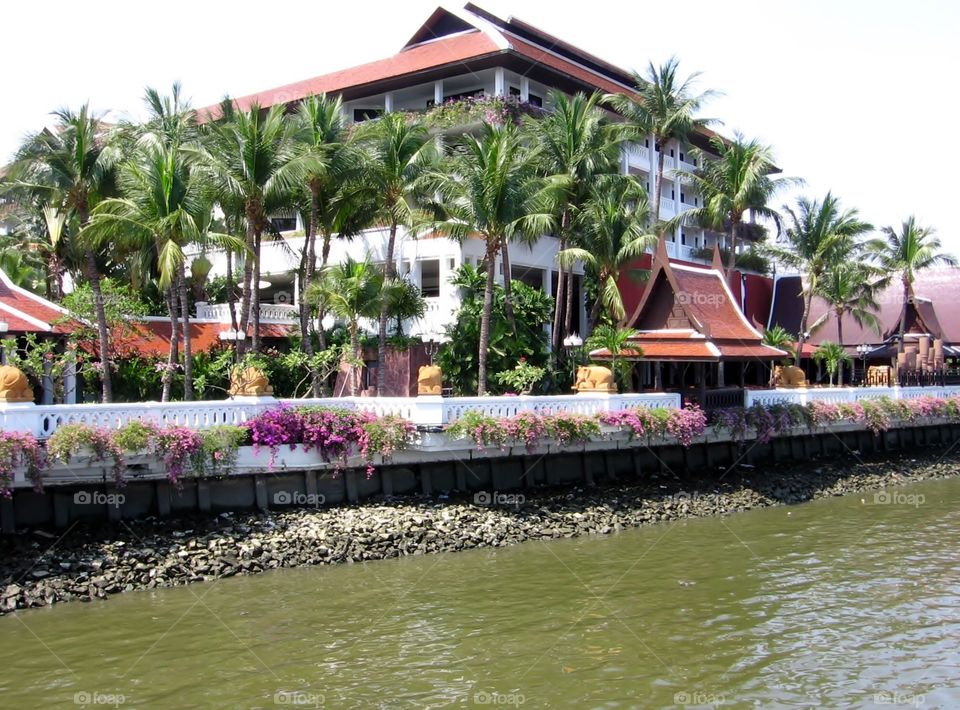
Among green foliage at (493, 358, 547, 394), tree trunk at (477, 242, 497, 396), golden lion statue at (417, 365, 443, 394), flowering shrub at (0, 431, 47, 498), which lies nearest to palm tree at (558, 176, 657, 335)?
green foliage at (493, 358, 547, 394)

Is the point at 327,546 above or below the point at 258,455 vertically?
below

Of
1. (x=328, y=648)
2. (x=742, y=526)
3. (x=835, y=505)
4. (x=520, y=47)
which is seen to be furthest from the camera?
(x=520, y=47)

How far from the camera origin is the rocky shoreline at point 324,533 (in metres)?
14.8

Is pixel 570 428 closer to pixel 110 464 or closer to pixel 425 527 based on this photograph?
pixel 425 527

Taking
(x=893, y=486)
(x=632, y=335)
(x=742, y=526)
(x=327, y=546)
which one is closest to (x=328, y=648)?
(x=327, y=546)

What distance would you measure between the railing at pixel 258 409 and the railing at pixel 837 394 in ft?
15.5

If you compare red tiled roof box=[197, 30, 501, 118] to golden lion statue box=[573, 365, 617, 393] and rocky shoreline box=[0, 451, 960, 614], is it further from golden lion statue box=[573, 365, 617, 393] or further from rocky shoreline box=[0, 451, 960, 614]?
rocky shoreline box=[0, 451, 960, 614]

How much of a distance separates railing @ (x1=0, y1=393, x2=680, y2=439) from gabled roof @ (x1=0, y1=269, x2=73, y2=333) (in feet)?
24.4

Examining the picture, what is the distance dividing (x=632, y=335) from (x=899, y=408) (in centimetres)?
1269

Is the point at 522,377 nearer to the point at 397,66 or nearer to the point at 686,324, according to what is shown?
the point at 686,324

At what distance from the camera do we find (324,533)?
682 inches

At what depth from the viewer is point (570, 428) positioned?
70.8 feet

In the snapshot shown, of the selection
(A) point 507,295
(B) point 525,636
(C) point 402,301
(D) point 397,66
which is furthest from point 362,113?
(B) point 525,636

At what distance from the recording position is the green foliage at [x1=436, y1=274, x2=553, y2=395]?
2742 centimetres
